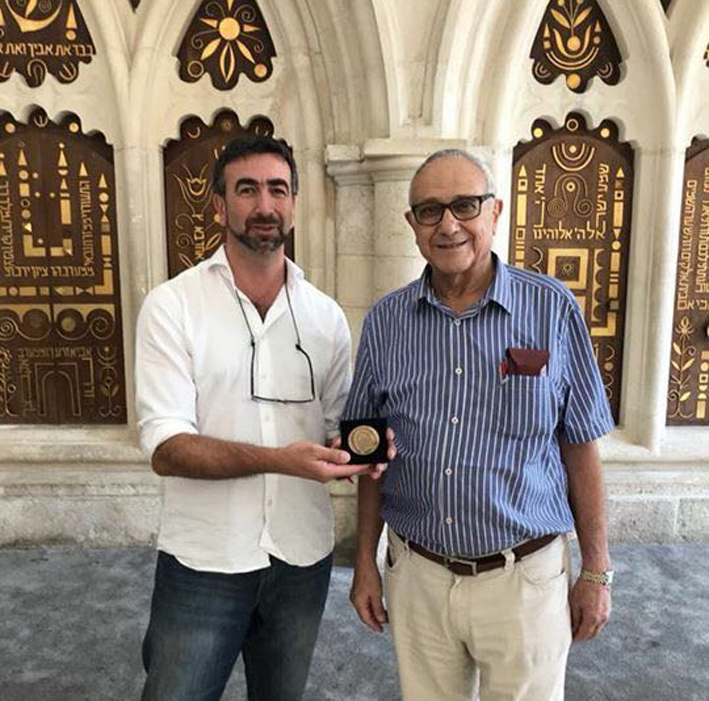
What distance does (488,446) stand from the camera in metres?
1.30

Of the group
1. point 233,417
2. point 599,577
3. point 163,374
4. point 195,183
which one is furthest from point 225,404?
point 195,183

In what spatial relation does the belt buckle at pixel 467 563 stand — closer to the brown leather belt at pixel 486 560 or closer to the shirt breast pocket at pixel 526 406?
the brown leather belt at pixel 486 560

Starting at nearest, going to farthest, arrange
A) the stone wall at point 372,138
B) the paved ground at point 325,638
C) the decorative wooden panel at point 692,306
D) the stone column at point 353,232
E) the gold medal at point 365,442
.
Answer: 1. the gold medal at point 365,442
2. the paved ground at point 325,638
3. the stone wall at point 372,138
4. the stone column at point 353,232
5. the decorative wooden panel at point 692,306

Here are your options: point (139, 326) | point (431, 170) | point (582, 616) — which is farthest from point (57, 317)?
point (582, 616)

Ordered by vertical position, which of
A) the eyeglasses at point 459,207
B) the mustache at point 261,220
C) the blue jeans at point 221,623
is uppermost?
the eyeglasses at point 459,207

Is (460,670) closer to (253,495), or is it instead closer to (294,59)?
(253,495)

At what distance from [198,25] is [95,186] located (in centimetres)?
83

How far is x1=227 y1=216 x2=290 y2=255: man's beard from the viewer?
1.32 m

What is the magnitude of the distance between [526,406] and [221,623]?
0.72 m

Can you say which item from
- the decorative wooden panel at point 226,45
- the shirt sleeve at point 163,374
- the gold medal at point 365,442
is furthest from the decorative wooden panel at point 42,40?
the gold medal at point 365,442

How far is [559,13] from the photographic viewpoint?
3.07 meters

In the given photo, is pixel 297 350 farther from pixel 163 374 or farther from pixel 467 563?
pixel 467 563

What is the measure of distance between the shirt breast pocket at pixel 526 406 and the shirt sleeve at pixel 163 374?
0.58 meters

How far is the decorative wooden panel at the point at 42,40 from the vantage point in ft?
9.90
